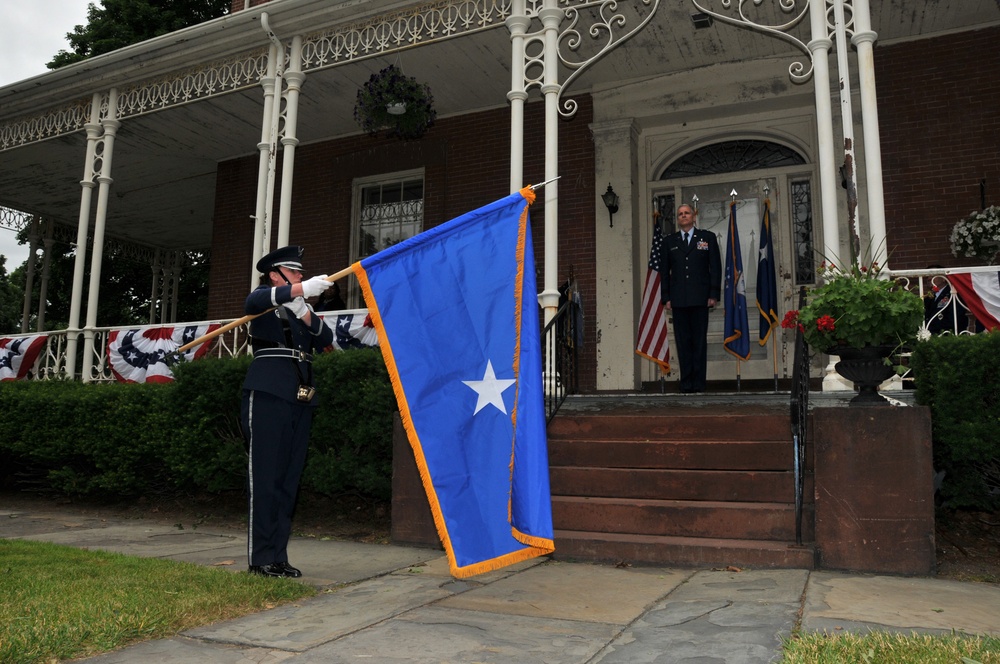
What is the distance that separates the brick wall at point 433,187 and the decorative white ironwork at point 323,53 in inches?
93.9

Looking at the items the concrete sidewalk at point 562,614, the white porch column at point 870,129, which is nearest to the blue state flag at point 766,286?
the white porch column at point 870,129

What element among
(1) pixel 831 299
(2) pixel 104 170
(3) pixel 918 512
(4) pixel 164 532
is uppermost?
(2) pixel 104 170

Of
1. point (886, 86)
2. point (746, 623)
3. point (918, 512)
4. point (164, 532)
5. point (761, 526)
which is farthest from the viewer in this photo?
point (886, 86)

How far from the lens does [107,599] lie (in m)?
3.62

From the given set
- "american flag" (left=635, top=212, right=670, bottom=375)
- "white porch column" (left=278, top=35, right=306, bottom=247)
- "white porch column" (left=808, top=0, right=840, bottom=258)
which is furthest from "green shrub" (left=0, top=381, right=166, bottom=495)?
"white porch column" (left=808, top=0, right=840, bottom=258)

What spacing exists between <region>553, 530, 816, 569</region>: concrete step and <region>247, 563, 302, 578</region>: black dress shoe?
1.69 m

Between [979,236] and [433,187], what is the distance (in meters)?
6.75

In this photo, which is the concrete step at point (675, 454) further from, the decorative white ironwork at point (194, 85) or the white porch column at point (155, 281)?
the white porch column at point (155, 281)

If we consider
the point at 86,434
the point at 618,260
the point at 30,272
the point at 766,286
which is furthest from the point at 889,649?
the point at 30,272

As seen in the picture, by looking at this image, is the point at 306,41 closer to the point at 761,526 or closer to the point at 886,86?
the point at 886,86

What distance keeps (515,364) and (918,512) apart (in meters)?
2.64

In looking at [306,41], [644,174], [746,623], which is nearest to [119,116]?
[306,41]

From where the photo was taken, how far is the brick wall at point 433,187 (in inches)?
400

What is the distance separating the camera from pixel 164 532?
22.1 ft
